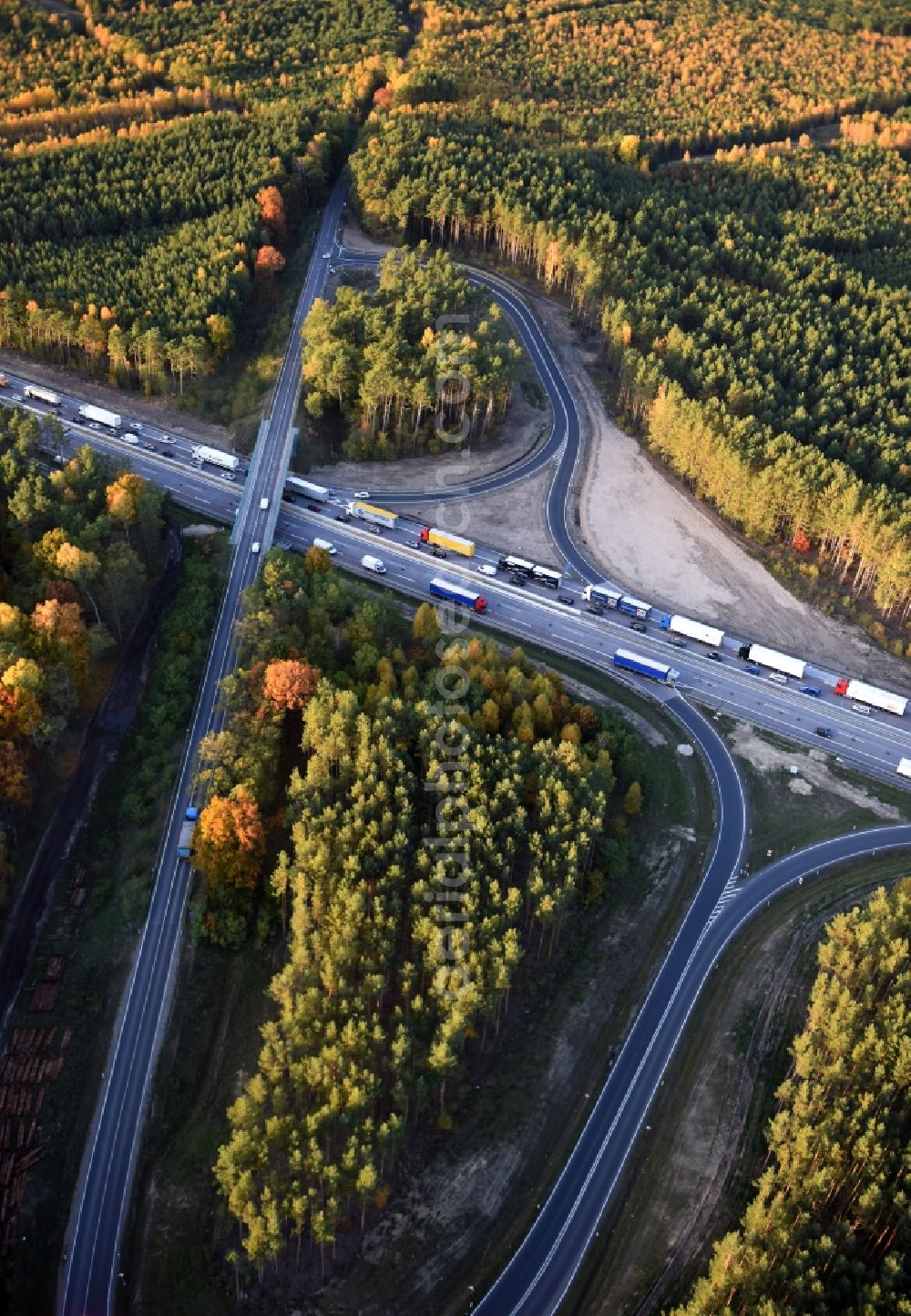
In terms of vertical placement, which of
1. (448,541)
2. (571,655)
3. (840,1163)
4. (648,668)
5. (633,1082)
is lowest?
(633,1082)

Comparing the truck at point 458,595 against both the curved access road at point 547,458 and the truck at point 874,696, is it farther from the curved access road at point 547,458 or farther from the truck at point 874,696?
the truck at point 874,696

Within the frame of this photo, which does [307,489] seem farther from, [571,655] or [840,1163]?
[840,1163]

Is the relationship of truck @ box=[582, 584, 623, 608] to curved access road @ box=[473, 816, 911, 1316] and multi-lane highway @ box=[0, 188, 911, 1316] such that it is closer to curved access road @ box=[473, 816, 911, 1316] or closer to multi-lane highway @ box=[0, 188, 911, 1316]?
multi-lane highway @ box=[0, 188, 911, 1316]

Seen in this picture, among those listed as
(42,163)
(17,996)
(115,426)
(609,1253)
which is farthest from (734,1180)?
(42,163)

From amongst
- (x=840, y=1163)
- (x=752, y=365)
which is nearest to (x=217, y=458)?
(x=752, y=365)

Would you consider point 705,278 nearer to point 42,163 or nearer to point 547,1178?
point 42,163

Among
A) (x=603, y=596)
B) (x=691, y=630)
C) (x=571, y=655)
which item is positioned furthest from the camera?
(x=603, y=596)
